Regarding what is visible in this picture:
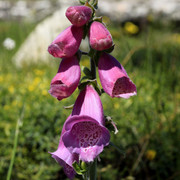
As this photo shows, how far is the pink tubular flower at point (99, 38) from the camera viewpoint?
33.2 inches

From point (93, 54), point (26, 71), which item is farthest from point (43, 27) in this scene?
point (93, 54)

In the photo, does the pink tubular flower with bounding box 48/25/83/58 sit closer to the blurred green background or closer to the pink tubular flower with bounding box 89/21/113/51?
the pink tubular flower with bounding box 89/21/113/51

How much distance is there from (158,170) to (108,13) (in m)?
7.75

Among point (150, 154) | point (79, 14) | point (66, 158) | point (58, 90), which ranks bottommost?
point (150, 154)

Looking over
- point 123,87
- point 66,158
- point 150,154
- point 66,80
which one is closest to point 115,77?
point 123,87

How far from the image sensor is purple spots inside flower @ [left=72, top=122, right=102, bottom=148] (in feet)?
2.81

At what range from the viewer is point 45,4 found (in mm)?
11500

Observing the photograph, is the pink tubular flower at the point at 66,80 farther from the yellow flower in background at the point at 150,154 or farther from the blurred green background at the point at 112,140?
the yellow flower in background at the point at 150,154

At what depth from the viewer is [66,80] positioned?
874 mm

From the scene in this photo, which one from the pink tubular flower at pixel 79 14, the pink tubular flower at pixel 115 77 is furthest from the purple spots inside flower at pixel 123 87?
the pink tubular flower at pixel 79 14

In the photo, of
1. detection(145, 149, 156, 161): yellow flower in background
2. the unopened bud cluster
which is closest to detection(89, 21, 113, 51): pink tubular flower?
the unopened bud cluster

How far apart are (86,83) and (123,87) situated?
13cm

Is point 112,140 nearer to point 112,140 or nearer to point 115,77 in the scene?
point 112,140

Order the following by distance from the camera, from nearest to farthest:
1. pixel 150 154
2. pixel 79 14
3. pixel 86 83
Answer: pixel 79 14 → pixel 86 83 → pixel 150 154
